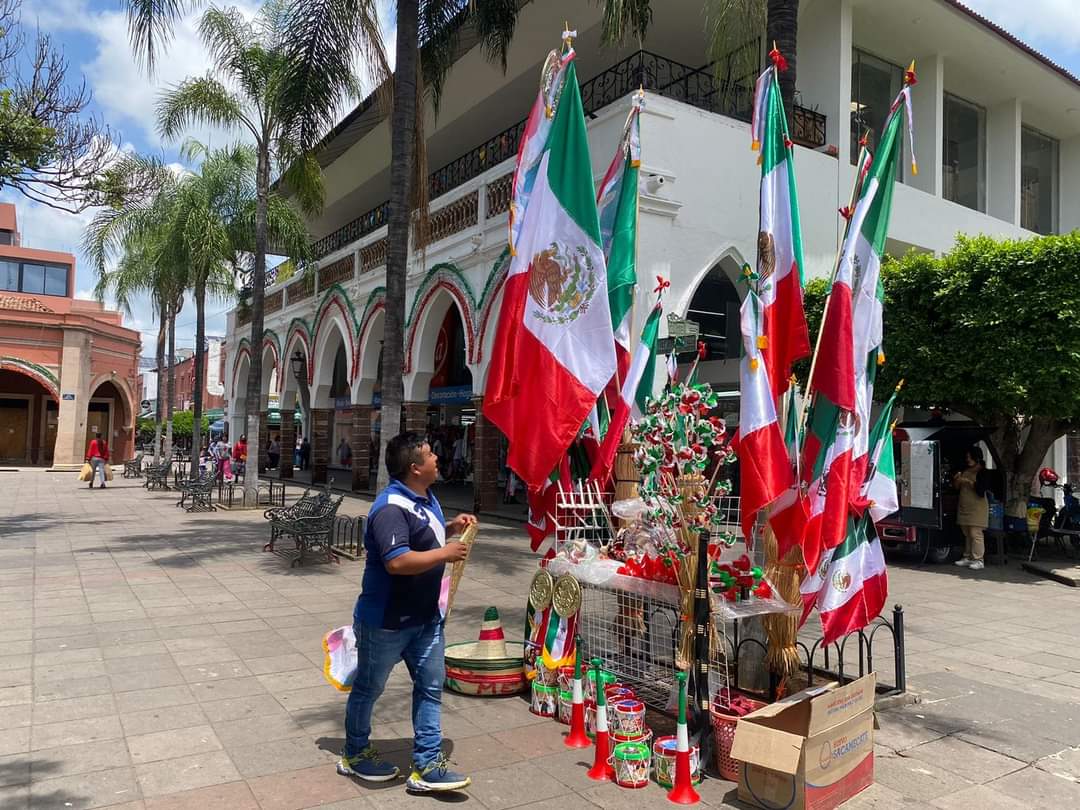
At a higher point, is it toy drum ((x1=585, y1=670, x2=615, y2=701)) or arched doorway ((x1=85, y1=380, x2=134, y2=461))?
arched doorway ((x1=85, y1=380, x2=134, y2=461))

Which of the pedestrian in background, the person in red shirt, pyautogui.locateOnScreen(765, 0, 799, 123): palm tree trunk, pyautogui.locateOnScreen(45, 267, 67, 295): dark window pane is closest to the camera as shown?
pyautogui.locateOnScreen(765, 0, 799, 123): palm tree trunk

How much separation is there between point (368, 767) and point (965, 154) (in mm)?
21302

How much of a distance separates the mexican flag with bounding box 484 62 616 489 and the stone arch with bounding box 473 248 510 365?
8769 mm

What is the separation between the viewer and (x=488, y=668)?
5215 mm

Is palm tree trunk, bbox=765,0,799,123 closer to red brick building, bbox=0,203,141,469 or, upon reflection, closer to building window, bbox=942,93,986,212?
building window, bbox=942,93,986,212

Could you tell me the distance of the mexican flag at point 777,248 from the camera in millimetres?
4777

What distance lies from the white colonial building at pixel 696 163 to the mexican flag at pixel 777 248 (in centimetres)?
520

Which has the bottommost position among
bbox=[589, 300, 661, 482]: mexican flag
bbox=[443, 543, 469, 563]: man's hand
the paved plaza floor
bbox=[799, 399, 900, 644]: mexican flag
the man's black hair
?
the paved plaza floor

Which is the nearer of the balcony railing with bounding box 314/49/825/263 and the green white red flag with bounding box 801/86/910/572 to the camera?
the green white red flag with bounding box 801/86/910/572

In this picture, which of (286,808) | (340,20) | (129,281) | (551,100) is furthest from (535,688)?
(129,281)

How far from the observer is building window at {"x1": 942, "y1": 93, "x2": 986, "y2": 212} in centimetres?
1911

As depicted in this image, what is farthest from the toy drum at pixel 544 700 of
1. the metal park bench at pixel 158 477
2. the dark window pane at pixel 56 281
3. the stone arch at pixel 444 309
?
the dark window pane at pixel 56 281

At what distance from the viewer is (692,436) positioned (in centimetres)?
430

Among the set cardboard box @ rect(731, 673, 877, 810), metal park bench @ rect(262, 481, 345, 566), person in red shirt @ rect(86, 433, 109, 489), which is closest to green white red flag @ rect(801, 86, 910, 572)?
cardboard box @ rect(731, 673, 877, 810)
